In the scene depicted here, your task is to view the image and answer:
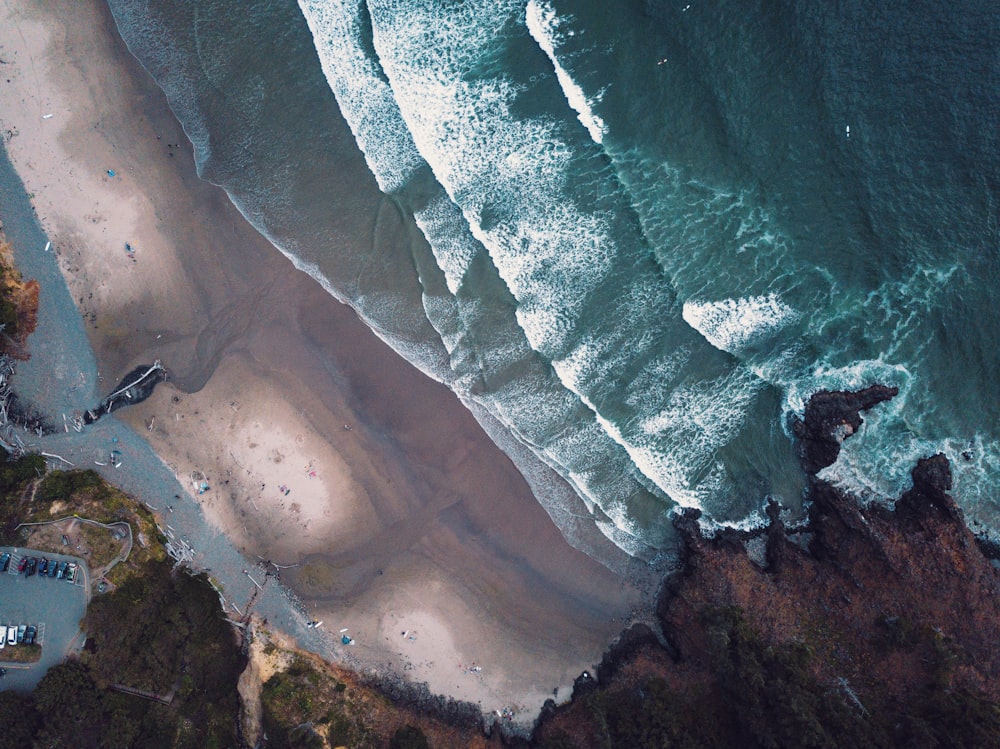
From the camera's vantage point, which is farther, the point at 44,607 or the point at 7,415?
the point at 7,415

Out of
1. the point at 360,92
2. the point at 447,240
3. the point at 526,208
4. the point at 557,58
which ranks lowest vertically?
the point at 447,240

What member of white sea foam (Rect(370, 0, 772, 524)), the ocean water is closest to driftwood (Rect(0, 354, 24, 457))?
the ocean water

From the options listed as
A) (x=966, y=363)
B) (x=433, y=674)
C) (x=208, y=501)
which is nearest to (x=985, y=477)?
(x=966, y=363)

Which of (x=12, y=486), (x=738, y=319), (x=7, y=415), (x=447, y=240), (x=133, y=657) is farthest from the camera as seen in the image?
(x=738, y=319)

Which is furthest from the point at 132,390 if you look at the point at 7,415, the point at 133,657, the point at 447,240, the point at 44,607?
the point at 447,240

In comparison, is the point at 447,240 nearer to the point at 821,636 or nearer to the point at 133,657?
the point at 133,657

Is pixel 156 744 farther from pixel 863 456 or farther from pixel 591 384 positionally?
pixel 863 456

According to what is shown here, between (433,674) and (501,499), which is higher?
(501,499)

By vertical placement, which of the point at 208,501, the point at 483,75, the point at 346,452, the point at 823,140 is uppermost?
the point at 483,75
